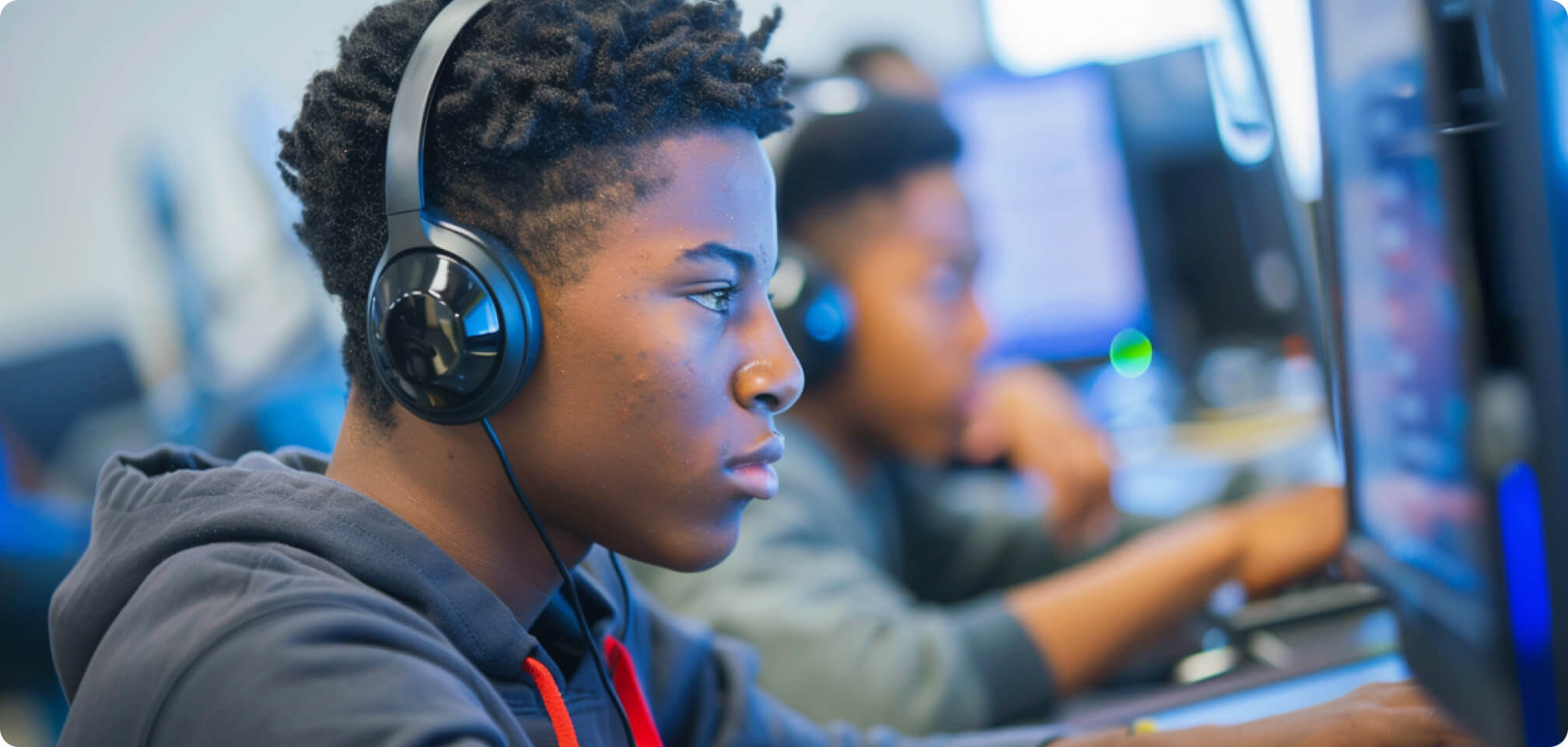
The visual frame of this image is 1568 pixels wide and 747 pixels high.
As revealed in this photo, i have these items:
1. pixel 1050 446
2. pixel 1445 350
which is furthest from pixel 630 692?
pixel 1050 446

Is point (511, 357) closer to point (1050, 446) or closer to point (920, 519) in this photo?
point (920, 519)

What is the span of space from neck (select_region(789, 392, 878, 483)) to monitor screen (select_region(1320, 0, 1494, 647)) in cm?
59

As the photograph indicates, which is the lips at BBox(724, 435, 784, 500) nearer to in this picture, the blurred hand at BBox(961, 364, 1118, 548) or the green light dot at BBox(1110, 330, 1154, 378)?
the blurred hand at BBox(961, 364, 1118, 548)

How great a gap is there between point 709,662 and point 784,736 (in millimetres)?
69

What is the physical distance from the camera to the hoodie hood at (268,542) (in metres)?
0.45

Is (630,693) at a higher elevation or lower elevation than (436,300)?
lower

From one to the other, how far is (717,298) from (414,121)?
155mm

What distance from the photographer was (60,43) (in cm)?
197

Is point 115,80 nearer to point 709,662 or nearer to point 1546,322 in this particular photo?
point 709,662

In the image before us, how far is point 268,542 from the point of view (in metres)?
0.45

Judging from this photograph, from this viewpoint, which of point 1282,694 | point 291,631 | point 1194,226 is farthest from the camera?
point 1194,226

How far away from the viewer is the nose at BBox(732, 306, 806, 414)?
50 cm

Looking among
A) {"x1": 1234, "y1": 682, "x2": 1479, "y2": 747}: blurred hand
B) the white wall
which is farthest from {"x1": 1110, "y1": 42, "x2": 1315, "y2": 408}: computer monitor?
{"x1": 1234, "y1": 682, "x2": 1479, "y2": 747}: blurred hand

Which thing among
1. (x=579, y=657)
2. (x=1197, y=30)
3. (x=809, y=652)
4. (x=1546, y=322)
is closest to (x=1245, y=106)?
(x=1197, y=30)
